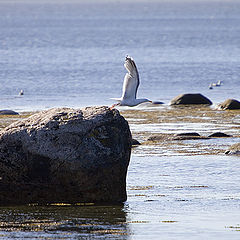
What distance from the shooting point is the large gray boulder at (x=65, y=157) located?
13.9 m

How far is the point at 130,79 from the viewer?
17.2 metres

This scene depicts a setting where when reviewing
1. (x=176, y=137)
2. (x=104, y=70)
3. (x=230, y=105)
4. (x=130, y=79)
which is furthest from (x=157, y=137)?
(x=104, y=70)

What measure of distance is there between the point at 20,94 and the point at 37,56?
34.9m

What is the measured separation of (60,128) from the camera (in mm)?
13938

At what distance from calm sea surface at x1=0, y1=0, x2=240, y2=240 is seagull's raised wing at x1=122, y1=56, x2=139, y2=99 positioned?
194cm

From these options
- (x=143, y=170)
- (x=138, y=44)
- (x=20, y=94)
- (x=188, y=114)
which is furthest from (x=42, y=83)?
(x=138, y=44)

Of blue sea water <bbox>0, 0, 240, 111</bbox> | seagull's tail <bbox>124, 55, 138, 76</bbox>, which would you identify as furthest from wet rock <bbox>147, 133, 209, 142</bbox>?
blue sea water <bbox>0, 0, 240, 111</bbox>

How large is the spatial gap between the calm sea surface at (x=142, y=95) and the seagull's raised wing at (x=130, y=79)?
1.94 m

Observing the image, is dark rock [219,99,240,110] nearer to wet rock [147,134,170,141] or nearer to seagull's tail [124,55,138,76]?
wet rock [147,134,170,141]

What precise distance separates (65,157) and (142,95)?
29.0m

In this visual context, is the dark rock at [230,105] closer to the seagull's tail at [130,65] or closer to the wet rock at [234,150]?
the wet rock at [234,150]

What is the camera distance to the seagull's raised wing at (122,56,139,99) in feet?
55.2

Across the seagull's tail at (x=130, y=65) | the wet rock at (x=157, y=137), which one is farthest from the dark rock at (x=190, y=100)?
the seagull's tail at (x=130, y=65)

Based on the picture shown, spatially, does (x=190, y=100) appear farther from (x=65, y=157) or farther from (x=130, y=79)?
(x=65, y=157)
